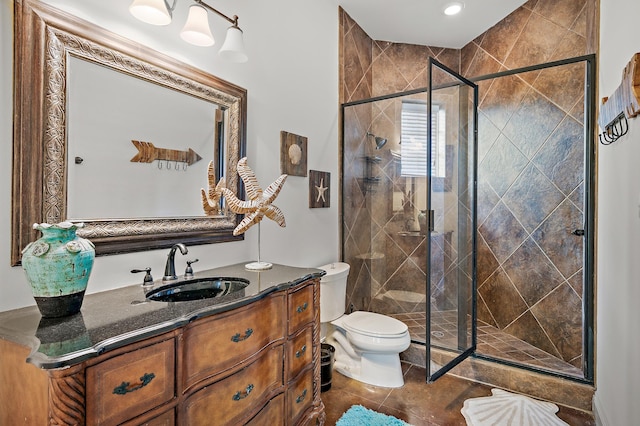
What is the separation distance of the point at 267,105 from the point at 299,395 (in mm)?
1659

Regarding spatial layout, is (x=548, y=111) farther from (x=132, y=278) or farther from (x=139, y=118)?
(x=132, y=278)

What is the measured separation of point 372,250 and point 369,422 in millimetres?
1561

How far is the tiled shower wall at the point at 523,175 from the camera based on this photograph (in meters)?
2.53

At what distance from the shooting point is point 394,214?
3.09m

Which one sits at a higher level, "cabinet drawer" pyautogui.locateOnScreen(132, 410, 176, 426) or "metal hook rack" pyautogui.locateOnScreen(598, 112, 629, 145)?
"metal hook rack" pyautogui.locateOnScreen(598, 112, 629, 145)

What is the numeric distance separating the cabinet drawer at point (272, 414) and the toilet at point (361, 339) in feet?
2.91

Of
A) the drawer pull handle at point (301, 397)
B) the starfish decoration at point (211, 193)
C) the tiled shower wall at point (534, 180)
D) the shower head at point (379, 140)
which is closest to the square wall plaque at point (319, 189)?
the shower head at point (379, 140)

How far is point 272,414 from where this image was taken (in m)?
1.42

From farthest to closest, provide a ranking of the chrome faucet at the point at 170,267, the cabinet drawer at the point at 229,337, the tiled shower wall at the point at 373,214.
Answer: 1. the tiled shower wall at the point at 373,214
2. the chrome faucet at the point at 170,267
3. the cabinet drawer at the point at 229,337

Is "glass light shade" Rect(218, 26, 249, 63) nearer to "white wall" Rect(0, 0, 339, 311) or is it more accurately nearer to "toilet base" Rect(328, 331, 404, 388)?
"white wall" Rect(0, 0, 339, 311)

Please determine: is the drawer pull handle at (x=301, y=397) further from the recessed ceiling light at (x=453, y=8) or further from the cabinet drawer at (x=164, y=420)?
the recessed ceiling light at (x=453, y=8)

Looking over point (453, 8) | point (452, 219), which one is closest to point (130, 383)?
Answer: point (452, 219)

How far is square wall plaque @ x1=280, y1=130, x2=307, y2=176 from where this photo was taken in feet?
7.30

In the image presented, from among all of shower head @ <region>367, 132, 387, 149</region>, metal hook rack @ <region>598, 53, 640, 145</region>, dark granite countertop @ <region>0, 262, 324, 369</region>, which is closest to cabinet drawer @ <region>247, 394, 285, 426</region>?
dark granite countertop @ <region>0, 262, 324, 369</region>
